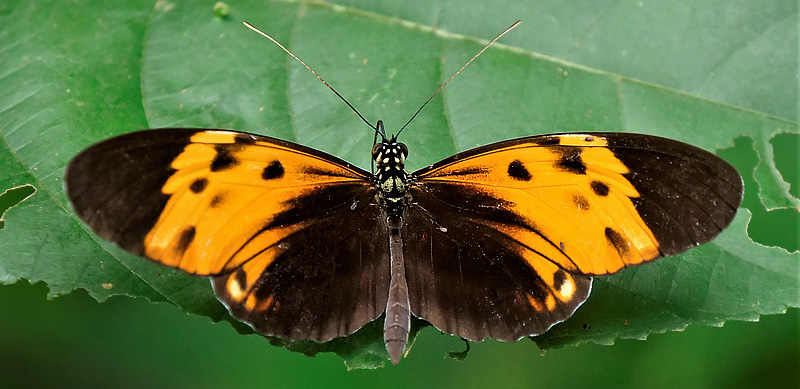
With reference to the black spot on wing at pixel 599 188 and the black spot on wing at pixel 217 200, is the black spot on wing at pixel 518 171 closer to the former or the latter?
the black spot on wing at pixel 599 188

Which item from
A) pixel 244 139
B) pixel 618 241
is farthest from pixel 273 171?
pixel 618 241

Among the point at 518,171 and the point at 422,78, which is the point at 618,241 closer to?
the point at 518,171

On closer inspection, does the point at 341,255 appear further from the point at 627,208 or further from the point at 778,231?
the point at 778,231

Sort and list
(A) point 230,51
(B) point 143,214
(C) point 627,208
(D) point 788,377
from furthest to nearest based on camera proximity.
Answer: (D) point 788,377, (A) point 230,51, (C) point 627,208, (B) point 143,214

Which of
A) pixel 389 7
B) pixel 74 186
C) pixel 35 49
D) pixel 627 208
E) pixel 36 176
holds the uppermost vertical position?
pixel 389 7

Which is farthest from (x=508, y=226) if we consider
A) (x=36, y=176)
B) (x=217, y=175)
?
(x=36, y=176)

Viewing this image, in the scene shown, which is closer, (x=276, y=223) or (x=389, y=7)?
(x=276, y=223)

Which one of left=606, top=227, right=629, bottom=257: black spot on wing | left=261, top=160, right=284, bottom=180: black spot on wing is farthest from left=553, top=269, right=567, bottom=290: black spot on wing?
left=261, top=160, right=284, bottom=180: black spot on wing
